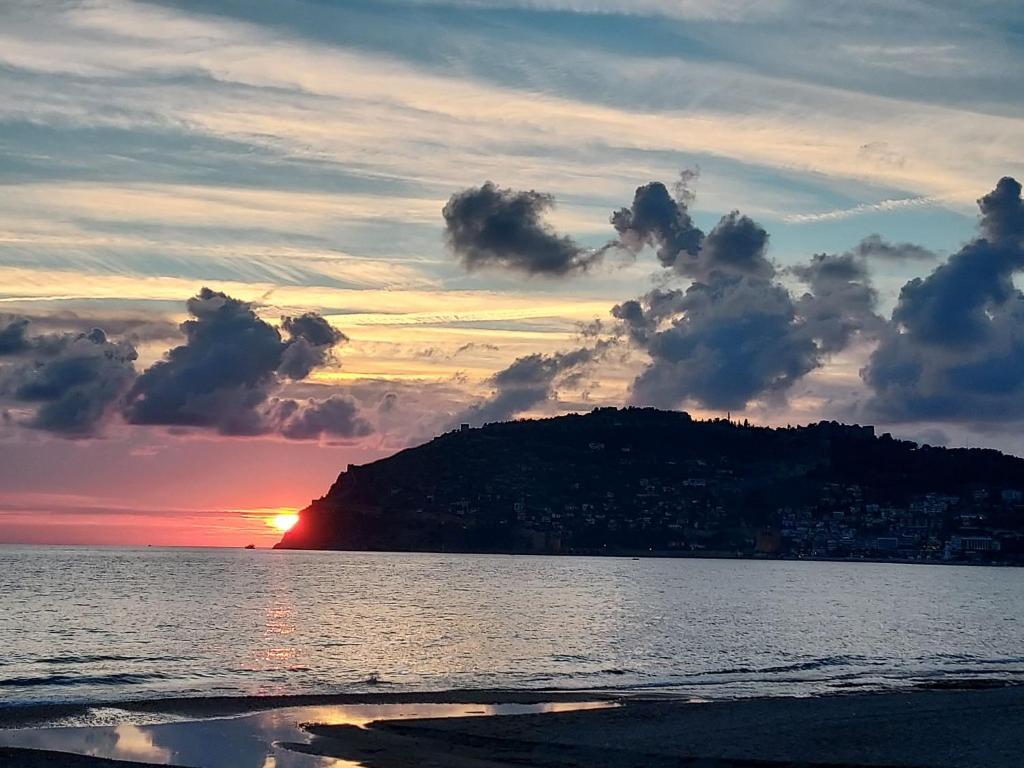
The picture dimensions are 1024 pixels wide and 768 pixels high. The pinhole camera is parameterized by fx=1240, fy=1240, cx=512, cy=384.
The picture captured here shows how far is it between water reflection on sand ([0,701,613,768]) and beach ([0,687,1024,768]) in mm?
1146

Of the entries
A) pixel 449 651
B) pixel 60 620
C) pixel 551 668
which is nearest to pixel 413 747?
pixel 551 668

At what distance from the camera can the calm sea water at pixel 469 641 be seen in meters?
57.6

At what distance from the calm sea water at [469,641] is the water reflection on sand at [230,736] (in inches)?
332

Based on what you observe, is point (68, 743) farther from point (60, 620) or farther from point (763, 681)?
point (60, 620)

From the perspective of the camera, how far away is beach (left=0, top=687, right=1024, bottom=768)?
107 ft

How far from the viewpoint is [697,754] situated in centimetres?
3309

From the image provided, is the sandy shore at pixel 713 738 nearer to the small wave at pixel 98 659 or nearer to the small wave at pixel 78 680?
the small wave at pixel 78 680

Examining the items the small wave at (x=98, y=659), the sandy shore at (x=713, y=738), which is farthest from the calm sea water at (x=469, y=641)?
the sandy shore at (x=713, y=738)

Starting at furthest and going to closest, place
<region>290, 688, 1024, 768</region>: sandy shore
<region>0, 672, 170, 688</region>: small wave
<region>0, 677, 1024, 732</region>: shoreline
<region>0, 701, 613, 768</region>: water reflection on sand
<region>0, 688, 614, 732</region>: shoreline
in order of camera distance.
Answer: <region>0, 672, 170, 688</region>: small wave, <region>0, 677, 1024, 732</region>: shoreline, <region>0, 688, 614, 732</region>: shoreline, <region>0, 701, 613, 768</region>: water reflection on sand, <region>290, 688, 1024, 768</region>: sandy shore

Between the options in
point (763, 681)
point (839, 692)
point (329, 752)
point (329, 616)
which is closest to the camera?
point (329, 752)

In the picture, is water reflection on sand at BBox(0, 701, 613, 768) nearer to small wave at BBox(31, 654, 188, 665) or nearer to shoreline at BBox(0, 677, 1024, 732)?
shoreline at BBox(0, 677, 1024, 732)

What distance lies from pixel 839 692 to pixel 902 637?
138 feet

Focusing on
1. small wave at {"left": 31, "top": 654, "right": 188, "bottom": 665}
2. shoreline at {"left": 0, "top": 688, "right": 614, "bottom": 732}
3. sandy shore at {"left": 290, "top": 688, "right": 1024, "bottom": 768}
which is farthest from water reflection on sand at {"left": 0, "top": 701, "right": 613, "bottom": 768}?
small wave at {"left": 31, "top": 654, "right": 188, "bottom": 665}

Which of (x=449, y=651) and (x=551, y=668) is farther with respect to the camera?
(x=449, y=651)
